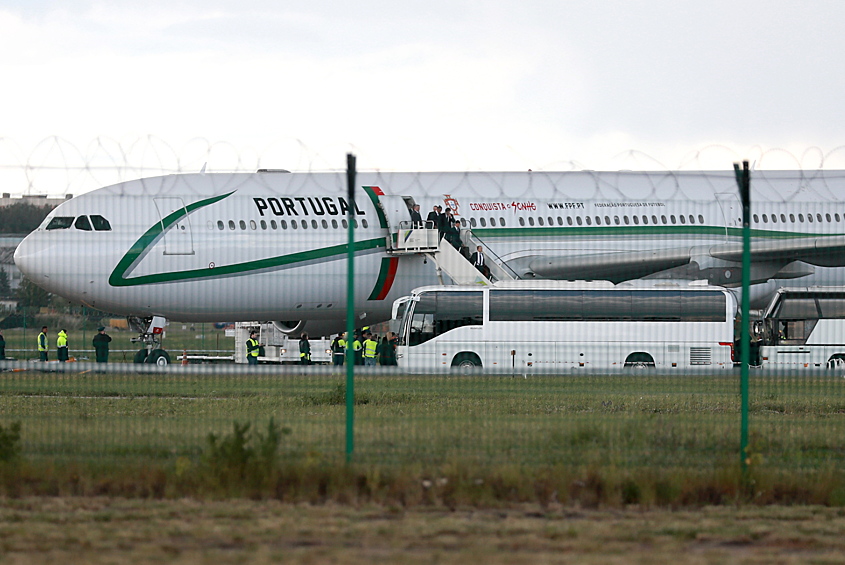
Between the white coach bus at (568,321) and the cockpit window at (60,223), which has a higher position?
the cockpit window at (60,223)

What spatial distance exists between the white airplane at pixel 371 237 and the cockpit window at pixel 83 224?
0.03m

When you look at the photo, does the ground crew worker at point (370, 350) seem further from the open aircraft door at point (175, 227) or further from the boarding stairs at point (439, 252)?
the open aircraft door at point (175, 227)

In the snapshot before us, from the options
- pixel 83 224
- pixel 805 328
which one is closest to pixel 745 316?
pixel 805 328

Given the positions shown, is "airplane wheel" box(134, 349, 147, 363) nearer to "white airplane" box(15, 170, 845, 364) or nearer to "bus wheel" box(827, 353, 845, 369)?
"white airplane" box(15, 170, 845, 364)

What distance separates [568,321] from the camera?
25.8m

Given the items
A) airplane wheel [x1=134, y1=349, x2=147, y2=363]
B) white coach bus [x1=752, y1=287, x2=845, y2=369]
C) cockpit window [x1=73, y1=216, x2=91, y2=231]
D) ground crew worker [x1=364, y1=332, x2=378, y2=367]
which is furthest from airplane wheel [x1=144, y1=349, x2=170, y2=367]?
white coach bus [x1=752, y1=287, x2=845, y2=369]

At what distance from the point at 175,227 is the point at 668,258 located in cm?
1227

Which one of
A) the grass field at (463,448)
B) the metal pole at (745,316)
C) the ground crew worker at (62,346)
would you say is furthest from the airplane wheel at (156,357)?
the metal pole at (745,316)

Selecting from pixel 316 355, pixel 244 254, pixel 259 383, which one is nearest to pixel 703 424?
pixel 259 383

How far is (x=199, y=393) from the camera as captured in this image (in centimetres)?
2091

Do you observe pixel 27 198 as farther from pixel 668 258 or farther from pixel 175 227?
pixel 668 258

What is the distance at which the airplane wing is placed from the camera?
28125mm

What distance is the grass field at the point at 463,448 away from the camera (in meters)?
9.98

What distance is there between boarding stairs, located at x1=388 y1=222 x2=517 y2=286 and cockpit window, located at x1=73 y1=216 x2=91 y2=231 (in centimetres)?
740
